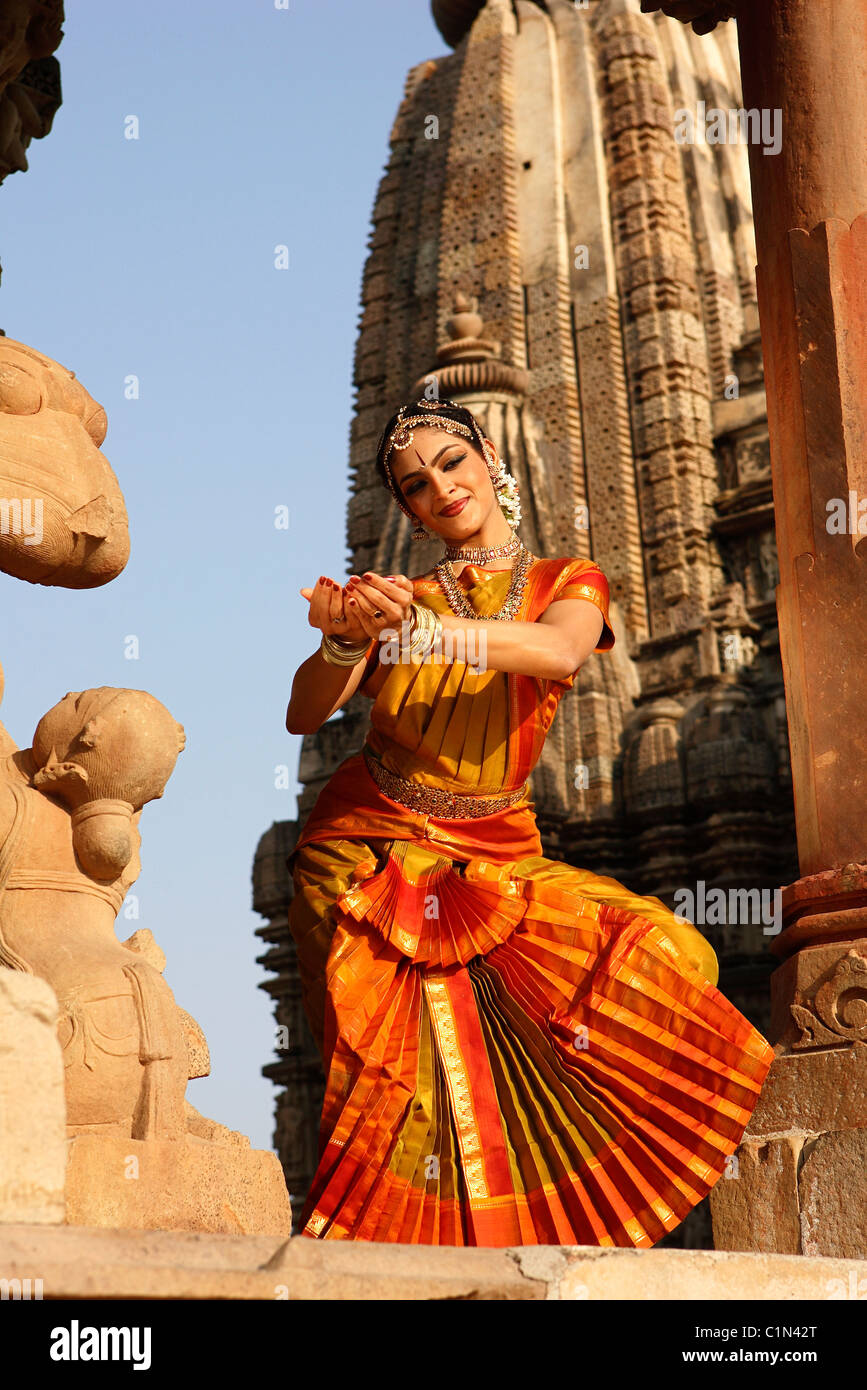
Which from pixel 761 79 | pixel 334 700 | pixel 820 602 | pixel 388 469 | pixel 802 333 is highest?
pixel 761 79

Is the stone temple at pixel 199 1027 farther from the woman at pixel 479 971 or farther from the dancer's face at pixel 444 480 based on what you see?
the dancer's face at pixel 444 480

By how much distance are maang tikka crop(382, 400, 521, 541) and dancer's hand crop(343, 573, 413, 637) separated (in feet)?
2.15

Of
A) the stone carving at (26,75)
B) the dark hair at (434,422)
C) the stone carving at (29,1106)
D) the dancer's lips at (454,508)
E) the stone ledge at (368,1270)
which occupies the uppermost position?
the stone carving at (26,75)

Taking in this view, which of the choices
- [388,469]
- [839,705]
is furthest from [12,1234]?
[839,705]

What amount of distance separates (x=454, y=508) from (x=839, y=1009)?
1.68 m

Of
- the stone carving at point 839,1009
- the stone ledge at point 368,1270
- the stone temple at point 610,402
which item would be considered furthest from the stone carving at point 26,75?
the stone temple at point 610,402

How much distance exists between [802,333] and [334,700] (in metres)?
1.91

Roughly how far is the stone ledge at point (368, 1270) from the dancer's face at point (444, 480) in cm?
226

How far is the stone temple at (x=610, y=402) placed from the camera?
16156mm

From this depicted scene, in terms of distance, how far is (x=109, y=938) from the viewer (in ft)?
12.4

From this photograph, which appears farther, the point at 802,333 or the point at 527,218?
the point at 527,218

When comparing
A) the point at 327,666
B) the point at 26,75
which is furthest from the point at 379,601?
the point at 26,75

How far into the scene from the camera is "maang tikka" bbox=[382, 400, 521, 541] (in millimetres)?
4609
